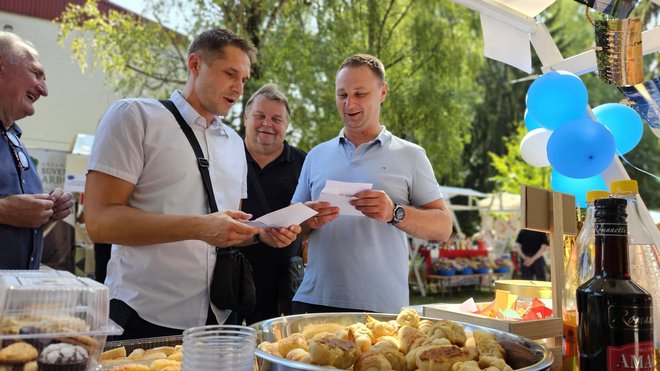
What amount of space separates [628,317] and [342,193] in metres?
1.27

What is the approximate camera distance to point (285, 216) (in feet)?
6.29

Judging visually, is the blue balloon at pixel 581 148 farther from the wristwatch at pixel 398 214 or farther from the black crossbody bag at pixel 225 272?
the black crossbody bag at pixel 225 272

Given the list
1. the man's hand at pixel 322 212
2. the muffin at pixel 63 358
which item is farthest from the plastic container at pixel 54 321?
the man's hand at pixel 322 212

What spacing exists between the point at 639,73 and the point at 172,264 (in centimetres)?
183

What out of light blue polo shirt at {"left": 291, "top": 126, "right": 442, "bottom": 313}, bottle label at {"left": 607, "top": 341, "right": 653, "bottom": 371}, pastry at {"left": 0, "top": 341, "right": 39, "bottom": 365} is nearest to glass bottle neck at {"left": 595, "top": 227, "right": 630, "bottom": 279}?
bottle label at {"left": 607, "top": 341, "right": 653, "bottom": 371}

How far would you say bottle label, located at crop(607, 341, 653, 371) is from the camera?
0.93m

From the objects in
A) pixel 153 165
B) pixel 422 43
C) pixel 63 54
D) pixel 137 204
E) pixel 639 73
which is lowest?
pixel 137 204

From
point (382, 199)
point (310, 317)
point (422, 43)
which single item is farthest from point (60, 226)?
point (422, 43)

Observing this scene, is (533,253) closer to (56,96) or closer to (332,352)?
(332,352)

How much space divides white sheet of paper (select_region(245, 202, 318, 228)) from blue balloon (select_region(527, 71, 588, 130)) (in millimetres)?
1064

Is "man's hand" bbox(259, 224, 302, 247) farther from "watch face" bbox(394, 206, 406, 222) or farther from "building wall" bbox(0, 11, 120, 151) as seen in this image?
"building wall" bbox(0, 11, 120, 151)

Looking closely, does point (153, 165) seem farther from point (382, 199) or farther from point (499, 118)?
point (499, 118)

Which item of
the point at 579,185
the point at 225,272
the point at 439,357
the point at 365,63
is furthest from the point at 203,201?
the point at 579,185

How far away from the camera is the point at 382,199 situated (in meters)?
2.09
